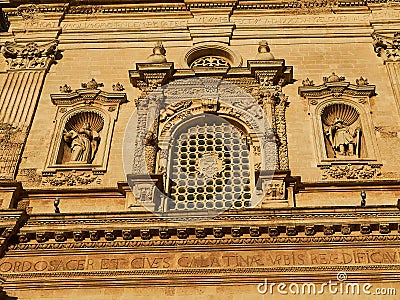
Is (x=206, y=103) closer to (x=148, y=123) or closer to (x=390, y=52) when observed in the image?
(x=148, y=123)

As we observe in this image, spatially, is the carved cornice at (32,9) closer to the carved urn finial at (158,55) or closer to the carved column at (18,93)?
the carved column at (18,93)

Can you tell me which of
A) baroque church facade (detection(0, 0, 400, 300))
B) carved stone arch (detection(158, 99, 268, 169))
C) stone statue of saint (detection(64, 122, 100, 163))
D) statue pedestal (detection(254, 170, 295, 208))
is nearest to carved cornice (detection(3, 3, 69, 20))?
baroque church facade (detection(0, 0, 400, 300))

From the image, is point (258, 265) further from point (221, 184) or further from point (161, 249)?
point (221, 184)

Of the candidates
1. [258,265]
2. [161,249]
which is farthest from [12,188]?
[258,265]

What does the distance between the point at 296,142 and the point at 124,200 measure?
3949 millimetres

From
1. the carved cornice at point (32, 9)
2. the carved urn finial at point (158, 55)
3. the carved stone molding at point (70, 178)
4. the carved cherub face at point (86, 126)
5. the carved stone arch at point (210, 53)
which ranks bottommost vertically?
the carved stone molding at point (70, 178)

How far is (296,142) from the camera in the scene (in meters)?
13.9

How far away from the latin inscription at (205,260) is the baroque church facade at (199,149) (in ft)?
0.09

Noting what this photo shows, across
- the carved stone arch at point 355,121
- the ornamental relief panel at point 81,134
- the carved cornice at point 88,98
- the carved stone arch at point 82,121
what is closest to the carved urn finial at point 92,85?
the ornamental relief panel at point 81,134

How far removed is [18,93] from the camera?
1524cm

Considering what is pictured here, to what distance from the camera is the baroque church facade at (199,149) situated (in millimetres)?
11188

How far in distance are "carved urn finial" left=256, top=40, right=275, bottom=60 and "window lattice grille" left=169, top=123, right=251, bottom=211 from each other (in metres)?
2.10

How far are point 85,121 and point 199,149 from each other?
2.83 meters

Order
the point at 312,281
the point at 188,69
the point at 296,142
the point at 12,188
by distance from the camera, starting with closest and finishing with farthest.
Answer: the point at 312,281 → the point at 12,188 → the point at 296,142 → the point at 188,69
